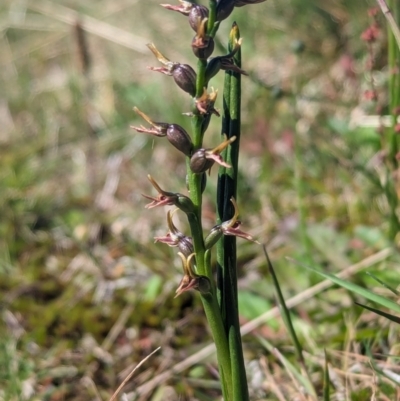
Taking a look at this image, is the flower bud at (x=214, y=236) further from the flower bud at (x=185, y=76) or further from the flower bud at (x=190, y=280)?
the flower bud at (x=185, y=76)

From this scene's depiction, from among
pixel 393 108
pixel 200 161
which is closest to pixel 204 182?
pixel 200 161

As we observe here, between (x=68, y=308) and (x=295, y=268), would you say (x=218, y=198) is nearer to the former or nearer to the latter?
(x=295, y=268)

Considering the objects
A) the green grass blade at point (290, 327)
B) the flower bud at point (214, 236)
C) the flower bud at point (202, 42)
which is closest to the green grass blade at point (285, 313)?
the green grass blade at point (290, 327)

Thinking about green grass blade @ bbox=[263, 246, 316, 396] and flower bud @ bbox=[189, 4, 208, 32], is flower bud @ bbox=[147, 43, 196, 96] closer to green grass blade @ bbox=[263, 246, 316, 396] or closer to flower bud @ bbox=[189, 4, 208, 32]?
flower bud @ bbox=[189, 4, 208, 32]

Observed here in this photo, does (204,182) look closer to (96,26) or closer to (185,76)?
(185,76)

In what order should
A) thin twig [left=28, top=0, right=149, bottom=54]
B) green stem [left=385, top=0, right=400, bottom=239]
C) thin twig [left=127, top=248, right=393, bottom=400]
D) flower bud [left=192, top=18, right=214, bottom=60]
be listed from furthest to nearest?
thin twig [left=28, top=0, right=149, bottom=54] < thin twig [left=127, top=248, right=393, bottom=400] < green stem [left=385, top=0, right=400, bottom=239] < flower bud [left=192, top=18, right=214, bottom=60]

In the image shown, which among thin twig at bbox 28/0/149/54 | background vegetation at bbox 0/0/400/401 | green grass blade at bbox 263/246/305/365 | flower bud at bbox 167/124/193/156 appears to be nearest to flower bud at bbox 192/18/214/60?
flower bud at bbox 167/124/193/156

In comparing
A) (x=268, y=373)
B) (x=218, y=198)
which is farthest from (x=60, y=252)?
(x=218, y=198)
